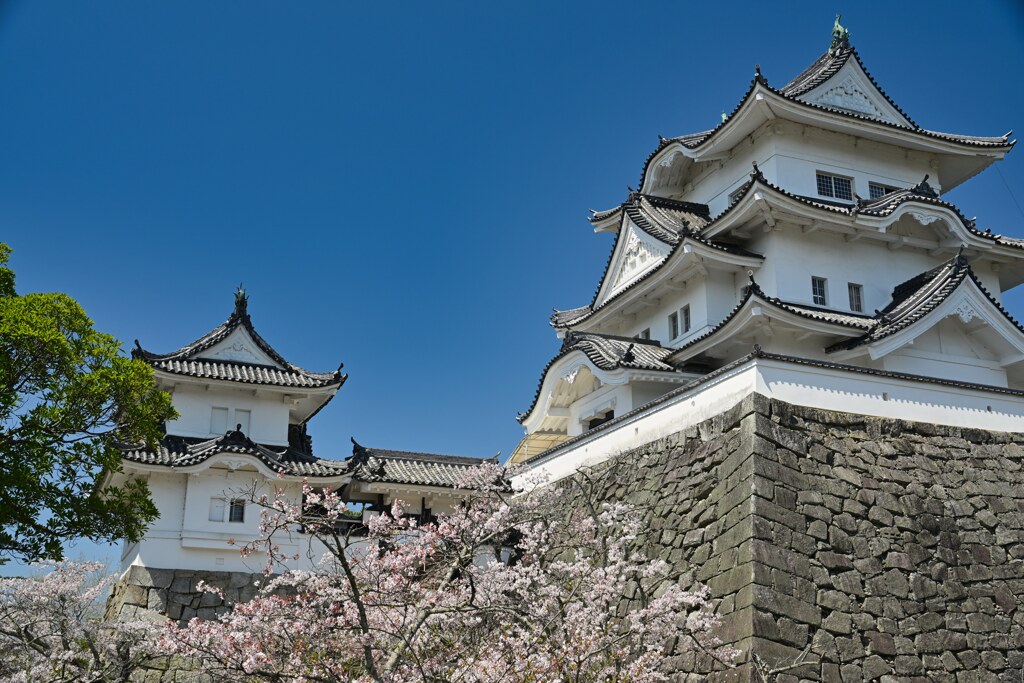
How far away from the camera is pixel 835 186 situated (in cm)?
2025

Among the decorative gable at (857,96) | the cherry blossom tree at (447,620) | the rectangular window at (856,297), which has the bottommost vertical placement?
the cherry blossom tree at (447,620)

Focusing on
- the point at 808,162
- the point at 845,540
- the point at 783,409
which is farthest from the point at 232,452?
the point at 808,162

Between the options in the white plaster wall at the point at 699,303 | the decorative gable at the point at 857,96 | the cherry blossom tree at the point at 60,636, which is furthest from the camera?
the decorative gable at the point at 857,96

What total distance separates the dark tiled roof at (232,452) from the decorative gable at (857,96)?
506 inches

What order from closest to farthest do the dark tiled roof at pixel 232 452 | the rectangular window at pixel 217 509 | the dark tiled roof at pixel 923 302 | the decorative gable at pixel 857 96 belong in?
1. the dark tiled roof at pixel 923 302
2. the dark tiled roof at pixel 232 452
3. the rectangular window at pixel 217 509
4. the decorative gable at pixel 857 96

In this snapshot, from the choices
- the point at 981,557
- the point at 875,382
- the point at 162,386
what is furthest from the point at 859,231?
the point at 162,386

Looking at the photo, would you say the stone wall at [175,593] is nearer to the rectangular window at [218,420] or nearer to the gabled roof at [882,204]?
the rectangular window at [218,420]

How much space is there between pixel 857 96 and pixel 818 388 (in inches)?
417

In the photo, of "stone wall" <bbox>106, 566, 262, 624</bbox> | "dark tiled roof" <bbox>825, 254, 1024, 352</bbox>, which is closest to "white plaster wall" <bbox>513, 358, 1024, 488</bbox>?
"dark tiled roof" <bbox>825, 254, 1024, 352</bbox>

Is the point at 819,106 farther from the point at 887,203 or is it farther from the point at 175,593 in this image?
the point at 175,593

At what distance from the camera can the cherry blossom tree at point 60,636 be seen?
12531 mm

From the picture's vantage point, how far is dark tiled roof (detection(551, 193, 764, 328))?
781 inches

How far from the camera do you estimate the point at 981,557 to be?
12.6m

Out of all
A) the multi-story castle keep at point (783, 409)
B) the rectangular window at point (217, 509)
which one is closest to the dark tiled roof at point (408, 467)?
the multi-story castle keep at point (783, 409)
